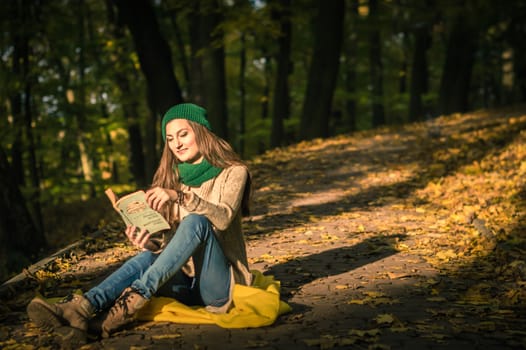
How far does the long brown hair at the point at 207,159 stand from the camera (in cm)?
405

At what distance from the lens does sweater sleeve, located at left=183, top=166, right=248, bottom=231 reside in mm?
3859

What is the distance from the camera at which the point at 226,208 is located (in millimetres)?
3918

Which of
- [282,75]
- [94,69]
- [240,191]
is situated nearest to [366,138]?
[282,75]

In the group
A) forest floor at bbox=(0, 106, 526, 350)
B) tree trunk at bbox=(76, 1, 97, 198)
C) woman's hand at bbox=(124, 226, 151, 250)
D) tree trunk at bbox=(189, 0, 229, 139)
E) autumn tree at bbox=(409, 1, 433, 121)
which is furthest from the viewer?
autumn tree at bbox=(409, 1, 433, 121)

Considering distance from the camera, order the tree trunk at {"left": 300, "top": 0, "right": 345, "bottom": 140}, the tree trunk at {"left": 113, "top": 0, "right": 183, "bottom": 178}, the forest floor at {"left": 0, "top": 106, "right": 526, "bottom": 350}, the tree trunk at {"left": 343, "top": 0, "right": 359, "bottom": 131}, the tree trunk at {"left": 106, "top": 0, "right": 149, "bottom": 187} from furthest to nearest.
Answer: the tree trunk at {"left": 343, "top": 0, "right": 359, "bottom": 131} < the tree trunk at {"left": 106, "top": 0, "right": 149, "bottom": 187} < the tree trunk at {"left": 300, "top": 0, "right": 345, "bottom": 140} < the tree trunk at {"left": 113, "top": 0, "right": 183, "bottom": 178} < the forest floor at {"left": 0, "top": 106, "right": 526, "bottom": 350}

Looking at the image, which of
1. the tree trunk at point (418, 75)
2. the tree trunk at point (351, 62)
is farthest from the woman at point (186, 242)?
the tree trunk at point (351, 62)

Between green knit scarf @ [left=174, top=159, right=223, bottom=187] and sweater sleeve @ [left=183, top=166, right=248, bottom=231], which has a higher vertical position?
green knit scarf @ [left=174, top=159, right=223, bottom=187]

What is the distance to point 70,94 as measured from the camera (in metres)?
18.4

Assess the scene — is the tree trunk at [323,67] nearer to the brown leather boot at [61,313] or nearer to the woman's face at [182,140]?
the woman's face at [182,140]

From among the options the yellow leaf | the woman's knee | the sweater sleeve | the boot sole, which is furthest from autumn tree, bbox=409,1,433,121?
the boot sole

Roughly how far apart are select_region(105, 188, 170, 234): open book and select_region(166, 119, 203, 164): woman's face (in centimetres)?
44

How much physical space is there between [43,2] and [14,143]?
12.9 ft

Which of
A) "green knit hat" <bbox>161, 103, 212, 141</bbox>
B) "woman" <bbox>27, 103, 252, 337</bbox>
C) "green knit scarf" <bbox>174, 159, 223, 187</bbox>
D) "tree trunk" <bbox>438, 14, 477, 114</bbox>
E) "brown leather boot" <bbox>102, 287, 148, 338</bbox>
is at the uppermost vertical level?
"tree trunk" <bbox>438, 14, 477, 114</bbox>

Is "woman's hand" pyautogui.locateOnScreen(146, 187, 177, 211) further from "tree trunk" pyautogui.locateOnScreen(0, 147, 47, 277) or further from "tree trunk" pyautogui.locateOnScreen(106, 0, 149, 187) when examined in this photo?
"tree trunk" pyautogui.locateOnScreen(106, 0, 149, 187)
